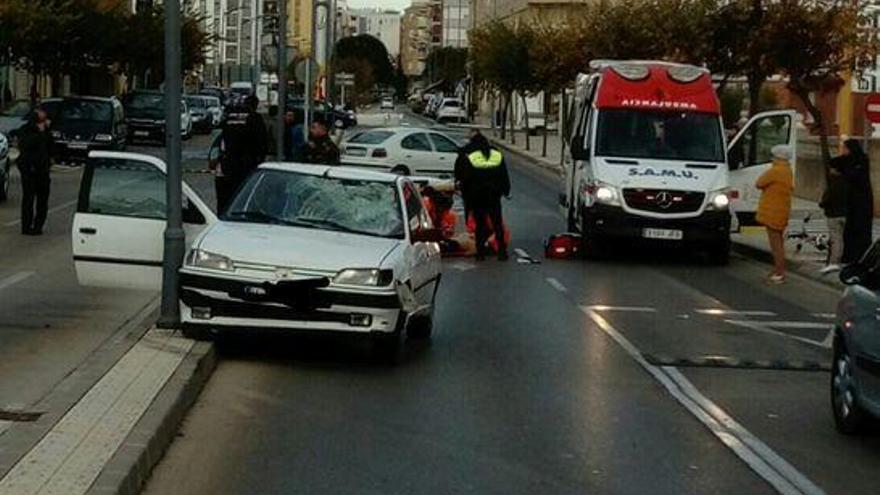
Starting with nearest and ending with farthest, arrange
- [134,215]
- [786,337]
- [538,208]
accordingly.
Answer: [134,215], [786,337], [538,208]

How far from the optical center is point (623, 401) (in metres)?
11.7

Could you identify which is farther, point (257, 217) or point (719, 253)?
point (719, 253)

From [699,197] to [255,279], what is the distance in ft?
41.4

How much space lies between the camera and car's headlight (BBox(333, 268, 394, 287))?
12.5 metres

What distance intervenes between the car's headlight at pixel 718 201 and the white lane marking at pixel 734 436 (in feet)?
32.2

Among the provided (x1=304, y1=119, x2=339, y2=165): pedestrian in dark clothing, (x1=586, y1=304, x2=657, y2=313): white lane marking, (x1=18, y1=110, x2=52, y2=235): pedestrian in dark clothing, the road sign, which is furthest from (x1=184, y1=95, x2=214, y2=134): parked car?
(x1=586, y1=304, x2=657, y2=313): white lane marking

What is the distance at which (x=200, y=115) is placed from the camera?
71562mm

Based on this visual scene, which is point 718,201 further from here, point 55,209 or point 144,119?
point 144,119

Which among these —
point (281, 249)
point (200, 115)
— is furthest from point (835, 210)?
point (200, 115)

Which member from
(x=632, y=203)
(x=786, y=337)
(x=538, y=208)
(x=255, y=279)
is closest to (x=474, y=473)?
(x=255, y=279)

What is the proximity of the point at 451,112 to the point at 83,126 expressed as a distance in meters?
53.8

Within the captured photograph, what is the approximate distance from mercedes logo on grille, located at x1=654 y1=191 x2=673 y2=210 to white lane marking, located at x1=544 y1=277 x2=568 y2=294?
130 inches

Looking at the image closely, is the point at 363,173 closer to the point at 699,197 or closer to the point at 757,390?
the point at 757,390

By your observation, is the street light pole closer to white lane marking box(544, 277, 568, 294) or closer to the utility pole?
white lane marking box(544, 277, 568, 294)
